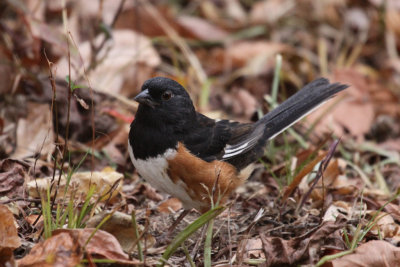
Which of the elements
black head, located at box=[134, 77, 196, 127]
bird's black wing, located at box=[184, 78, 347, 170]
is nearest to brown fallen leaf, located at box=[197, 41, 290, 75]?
bird's black wing, located at box=[184, 78, 347, 170]

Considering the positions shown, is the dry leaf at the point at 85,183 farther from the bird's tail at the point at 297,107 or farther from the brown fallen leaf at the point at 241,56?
the brown fallen leaf at the point at 241,56

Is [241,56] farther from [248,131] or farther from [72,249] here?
[72,249]

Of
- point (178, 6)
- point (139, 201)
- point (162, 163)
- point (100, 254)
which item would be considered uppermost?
point (178, 6)

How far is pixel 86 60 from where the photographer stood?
456cm

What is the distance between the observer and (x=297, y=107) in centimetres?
341

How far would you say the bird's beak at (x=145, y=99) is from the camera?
284cm

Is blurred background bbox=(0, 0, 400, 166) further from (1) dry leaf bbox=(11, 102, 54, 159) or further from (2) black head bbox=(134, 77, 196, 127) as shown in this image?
(2) black head bbox=(134, 77, 196, 127)

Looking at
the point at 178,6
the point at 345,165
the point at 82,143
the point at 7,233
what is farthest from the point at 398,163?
the point at 178,6

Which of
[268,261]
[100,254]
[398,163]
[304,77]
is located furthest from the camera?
[304,77]

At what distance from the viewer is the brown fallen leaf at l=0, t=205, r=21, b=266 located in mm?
2209

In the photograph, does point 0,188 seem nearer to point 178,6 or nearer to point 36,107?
point 36,107

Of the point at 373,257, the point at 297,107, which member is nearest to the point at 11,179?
the point at 297,107

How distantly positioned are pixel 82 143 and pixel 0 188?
42.2 inches

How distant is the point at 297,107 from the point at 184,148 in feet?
2.82
